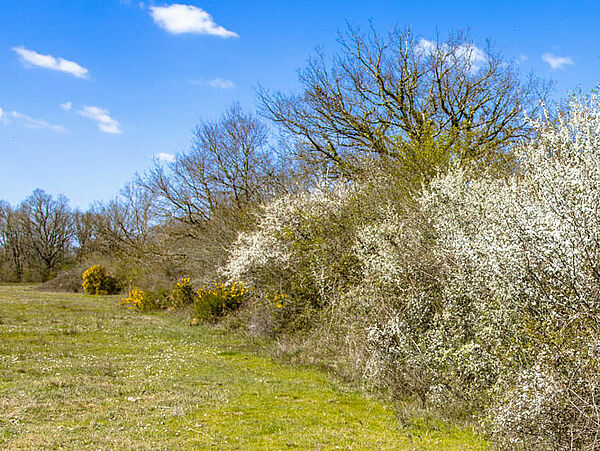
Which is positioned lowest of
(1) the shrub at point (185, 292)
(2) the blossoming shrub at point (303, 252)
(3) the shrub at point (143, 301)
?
(3) the shrub at point (143, 301)

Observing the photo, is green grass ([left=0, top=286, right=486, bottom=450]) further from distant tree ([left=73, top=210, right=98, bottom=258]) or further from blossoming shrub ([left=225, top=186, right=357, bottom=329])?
distant tree ([left=73, top=210, right=98, bottom=258])

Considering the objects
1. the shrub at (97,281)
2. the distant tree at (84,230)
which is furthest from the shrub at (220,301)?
the distant tree at (84,230)

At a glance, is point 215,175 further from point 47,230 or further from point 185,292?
point 47,230

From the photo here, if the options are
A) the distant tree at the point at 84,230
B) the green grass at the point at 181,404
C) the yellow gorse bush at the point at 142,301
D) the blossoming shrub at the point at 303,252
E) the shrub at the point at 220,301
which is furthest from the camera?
the distant tree at the point at 84,230

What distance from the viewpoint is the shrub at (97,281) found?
29.9m

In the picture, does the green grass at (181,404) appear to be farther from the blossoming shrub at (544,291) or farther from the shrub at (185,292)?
the shrub at (185,292)

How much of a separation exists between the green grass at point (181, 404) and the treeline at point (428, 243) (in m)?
0.70

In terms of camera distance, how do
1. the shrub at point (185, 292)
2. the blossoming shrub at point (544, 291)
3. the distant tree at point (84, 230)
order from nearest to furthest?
the blossoming shrub at point (544, 291) < the shrub at point (185, 292) < the distant tree at point (84, 230)

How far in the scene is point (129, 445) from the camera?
4.99 meters

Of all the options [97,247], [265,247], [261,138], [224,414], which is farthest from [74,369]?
[97,247]

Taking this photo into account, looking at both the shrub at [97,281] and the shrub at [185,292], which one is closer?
the shrub at [185,292]

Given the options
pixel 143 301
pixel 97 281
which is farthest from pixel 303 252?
pixel 97 281

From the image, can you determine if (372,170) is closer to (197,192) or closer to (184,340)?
(184,340)

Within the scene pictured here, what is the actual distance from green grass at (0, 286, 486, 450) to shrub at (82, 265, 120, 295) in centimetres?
1878
